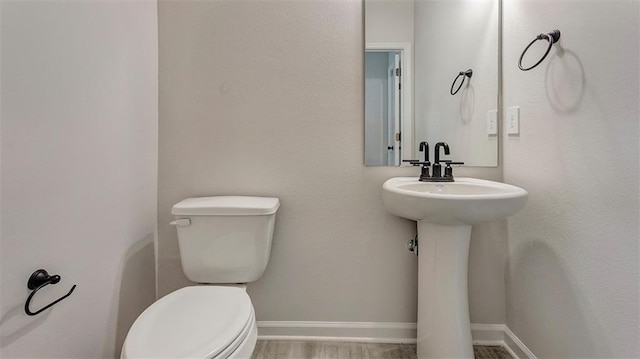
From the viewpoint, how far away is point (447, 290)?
1.29 metres

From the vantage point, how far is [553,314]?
1.21m

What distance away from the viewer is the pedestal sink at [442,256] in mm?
1136

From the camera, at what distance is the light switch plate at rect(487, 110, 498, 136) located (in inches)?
60.6

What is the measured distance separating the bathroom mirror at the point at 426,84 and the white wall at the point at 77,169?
1.05 m

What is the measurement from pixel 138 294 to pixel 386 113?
1428 mm

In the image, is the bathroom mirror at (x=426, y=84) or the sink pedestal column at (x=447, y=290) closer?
the sink pedestal column at (x=447, y=290)

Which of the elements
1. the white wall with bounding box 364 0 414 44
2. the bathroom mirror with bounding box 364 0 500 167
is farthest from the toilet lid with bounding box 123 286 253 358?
the white wall with bounding box 364 0 414 44

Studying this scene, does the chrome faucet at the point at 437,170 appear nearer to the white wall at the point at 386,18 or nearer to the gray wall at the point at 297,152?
the gray wall at the point at 297,152

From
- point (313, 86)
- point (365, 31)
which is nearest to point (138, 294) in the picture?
point (313, 86)

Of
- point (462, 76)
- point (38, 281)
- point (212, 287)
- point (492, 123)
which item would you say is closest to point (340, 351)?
point (212, 287)

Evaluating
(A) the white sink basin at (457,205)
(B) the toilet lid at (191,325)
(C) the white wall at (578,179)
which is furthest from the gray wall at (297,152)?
(B) the toilet lid at (191,325)

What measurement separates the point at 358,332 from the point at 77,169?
4.54 feet

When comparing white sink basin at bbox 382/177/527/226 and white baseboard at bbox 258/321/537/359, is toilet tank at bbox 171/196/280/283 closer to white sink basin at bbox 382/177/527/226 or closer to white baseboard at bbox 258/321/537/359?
white baseboard at bbox 258/321/537/359

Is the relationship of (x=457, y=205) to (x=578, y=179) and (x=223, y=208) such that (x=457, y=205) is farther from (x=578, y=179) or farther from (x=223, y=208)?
(x=223, y=208)
